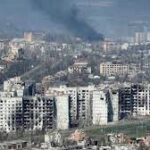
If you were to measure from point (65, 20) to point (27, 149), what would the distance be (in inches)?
643

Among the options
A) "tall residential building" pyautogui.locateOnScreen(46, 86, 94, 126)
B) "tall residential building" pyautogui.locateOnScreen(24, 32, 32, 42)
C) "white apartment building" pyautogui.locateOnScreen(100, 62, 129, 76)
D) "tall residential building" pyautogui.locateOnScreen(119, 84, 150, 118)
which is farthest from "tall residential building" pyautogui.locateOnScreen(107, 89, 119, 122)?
"tall residential building" pyautogui.locateOnScreen(24, 32, 32, 42)

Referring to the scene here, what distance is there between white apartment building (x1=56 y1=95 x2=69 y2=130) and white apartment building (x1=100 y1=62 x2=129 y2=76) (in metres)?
5.10

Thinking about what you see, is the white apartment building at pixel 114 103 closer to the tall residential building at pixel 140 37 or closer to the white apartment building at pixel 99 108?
the white apartment building at pixel 99 108

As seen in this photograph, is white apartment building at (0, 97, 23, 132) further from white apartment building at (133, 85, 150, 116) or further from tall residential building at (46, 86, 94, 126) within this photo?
white apartment building at (133, 85, 150, 116)

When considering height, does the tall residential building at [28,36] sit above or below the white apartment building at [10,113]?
above

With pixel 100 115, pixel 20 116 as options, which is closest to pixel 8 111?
pixel 20 116

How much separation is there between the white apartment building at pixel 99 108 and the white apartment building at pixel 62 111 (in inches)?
15.7

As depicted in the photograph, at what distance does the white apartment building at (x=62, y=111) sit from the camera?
18584 millimetres

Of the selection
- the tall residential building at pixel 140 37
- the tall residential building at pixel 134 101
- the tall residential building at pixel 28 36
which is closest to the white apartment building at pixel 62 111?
the tall residential building at pixel 134 101

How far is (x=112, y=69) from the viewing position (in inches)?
987

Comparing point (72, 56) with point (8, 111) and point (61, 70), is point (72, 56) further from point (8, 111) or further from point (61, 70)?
point (8, 111)

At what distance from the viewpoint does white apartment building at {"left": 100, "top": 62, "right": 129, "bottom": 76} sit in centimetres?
2450

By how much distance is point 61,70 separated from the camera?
2469cm

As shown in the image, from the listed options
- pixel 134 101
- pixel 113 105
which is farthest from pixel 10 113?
pixel 134 101
